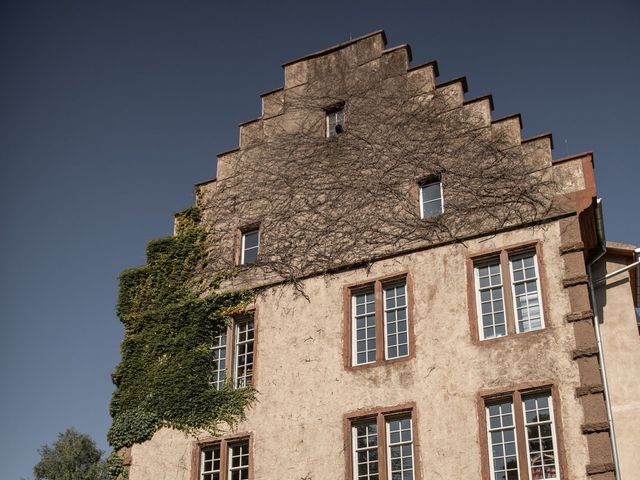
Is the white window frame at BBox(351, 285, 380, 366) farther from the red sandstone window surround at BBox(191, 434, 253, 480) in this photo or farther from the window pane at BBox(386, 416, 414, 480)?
the red sandstone window surround at BBox(191, 434, 253, 480)

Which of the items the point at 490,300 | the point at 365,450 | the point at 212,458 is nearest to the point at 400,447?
the point at 365,450

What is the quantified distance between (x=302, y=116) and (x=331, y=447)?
978cm

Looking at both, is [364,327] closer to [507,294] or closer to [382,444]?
[382,444]

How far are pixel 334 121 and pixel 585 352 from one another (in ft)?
33.0

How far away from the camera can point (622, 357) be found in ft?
62.2

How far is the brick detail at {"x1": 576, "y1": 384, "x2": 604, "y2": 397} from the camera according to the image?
17.9 meters

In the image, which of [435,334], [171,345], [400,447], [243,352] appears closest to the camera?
[400,447]

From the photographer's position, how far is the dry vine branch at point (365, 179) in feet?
69.9

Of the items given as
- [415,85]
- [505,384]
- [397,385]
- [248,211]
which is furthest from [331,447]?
[415,85]

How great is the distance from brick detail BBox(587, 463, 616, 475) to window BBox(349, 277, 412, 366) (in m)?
4.80

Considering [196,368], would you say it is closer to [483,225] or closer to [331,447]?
[331,447]

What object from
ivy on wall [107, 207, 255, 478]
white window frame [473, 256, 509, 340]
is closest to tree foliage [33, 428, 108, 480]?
ivy on wall [107, 207, 255, 478]

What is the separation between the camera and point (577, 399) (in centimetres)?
1798

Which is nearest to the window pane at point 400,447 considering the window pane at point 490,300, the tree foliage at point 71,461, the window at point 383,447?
the window at point 383,447
